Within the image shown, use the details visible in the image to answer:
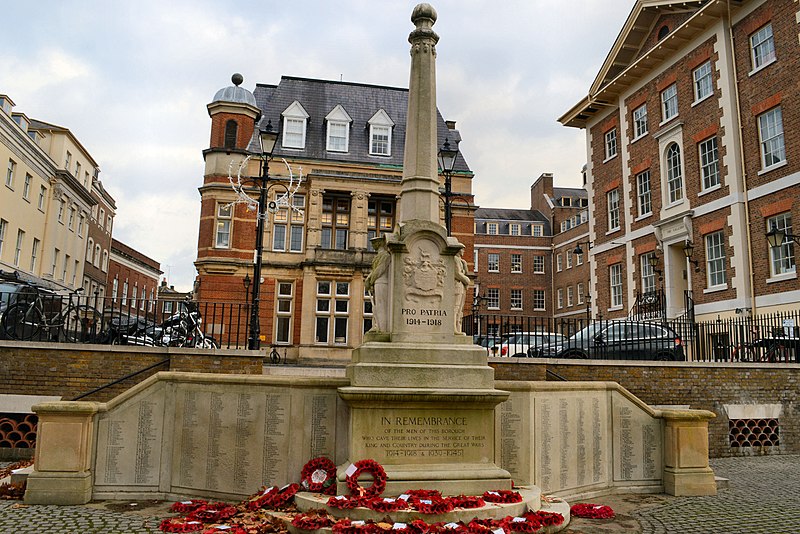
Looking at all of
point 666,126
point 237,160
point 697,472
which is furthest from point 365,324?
point 697,472

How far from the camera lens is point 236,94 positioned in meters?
34.8

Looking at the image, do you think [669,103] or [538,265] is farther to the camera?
[538,265]

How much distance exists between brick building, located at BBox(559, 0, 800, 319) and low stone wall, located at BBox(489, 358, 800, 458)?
239 inches

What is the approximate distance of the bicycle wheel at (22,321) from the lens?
1219cm

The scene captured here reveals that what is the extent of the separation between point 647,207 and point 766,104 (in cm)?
722

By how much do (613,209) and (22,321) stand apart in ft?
84.0

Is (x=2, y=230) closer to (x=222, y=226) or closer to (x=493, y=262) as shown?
(x=222, y=226)

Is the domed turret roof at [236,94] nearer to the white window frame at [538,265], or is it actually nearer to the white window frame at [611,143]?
the white window frame at [611,143]

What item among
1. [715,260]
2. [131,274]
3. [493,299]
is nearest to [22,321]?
[715,260]

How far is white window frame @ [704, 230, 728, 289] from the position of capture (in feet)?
73.5

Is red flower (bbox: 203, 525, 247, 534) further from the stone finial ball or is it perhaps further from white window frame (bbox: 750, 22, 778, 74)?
white window frame (bbox: 750, 22, 778, 74)

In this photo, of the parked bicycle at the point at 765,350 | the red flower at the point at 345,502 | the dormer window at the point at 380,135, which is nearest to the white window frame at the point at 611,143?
the dormer window at the point at 380,135

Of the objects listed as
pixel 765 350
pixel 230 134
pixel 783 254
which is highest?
pixel 230 134

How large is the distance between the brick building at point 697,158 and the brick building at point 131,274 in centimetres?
4237
